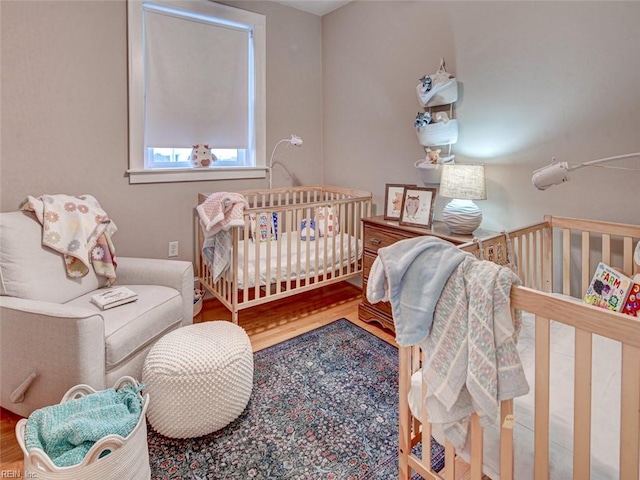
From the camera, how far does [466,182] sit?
7.26ft

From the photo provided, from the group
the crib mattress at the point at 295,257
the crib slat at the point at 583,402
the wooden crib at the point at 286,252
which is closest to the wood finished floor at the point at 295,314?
the wooden crib at the point at 286,252

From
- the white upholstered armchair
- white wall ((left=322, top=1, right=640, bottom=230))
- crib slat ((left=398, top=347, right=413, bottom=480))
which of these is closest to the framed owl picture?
white wall ((left=322, top=1, right=640, bottom=230))

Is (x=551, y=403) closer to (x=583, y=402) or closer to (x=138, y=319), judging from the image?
(x=583, y=402)

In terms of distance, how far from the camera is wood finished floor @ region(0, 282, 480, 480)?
8.68 ft

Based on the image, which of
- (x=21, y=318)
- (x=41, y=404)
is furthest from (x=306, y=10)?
(x=41, y=404)

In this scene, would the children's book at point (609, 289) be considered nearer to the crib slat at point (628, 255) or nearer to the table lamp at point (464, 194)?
the crib slat at point (628, 255)

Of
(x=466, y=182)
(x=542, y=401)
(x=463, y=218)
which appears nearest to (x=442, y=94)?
(x=466, y=182)

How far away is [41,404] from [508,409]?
1857mm

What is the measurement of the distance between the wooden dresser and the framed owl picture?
0.22 ft

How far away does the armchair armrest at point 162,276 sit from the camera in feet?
7.37

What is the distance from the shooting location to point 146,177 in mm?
2838

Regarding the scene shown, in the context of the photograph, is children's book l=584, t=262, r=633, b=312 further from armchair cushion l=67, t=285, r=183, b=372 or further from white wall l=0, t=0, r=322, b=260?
white wall l=0, t=0, r=322, b=260

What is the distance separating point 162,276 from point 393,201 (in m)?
1.63

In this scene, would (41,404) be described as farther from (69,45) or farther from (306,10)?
(306,10)
